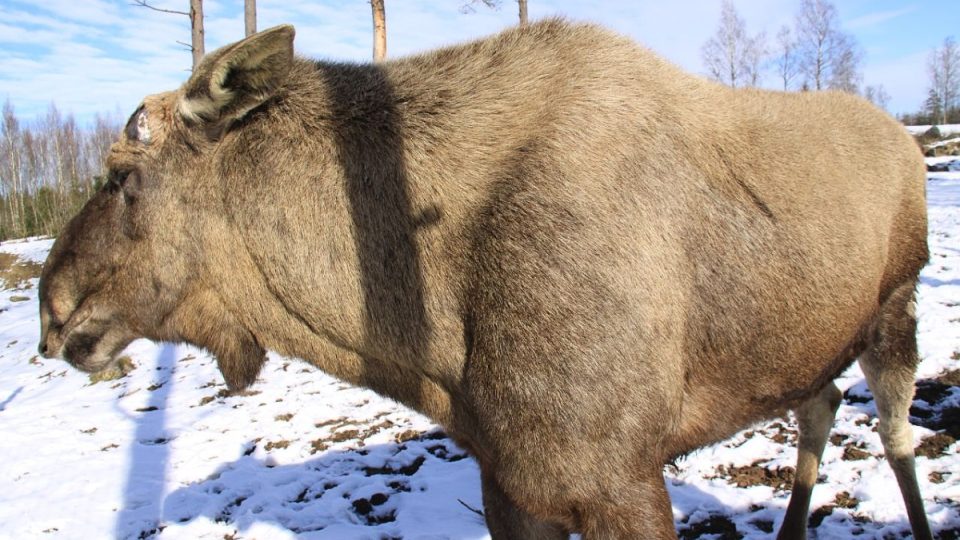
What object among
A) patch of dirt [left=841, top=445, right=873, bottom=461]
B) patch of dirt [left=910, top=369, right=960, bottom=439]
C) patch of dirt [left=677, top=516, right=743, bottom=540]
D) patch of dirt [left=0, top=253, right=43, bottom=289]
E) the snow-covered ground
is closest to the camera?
patch of dirt [left=677, top=516, right=743, bottom=540]

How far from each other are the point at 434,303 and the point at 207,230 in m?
1.07

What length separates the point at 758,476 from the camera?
16.6ft

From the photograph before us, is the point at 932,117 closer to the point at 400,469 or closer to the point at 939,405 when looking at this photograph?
the point at 939,405

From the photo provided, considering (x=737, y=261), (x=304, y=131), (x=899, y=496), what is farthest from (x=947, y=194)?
(x=304, y=131)

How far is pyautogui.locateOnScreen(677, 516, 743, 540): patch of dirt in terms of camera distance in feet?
14.2

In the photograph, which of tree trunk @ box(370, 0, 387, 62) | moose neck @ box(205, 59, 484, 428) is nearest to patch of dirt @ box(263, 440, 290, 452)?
moose neck @ box(205, 59, 484, 428)

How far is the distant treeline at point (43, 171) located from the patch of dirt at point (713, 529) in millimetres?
59156

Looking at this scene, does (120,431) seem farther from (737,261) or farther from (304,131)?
(737,261)

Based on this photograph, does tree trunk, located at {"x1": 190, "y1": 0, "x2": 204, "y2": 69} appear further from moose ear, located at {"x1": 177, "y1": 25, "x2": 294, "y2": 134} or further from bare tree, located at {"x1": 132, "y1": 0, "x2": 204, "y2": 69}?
moose ear, located at {"x1": 177, "y1": 25, "x2": 294, "y2": 134}

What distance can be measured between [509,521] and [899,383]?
2807 millimetres

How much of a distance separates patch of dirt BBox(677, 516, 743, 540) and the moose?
1.76m

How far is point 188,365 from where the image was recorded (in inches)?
459

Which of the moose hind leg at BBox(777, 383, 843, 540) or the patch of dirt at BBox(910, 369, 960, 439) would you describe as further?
the patch of dirt at BBox(910, 369, 960, 439)

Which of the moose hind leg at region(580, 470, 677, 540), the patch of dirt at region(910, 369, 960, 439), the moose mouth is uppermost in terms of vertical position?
the moose mouth
